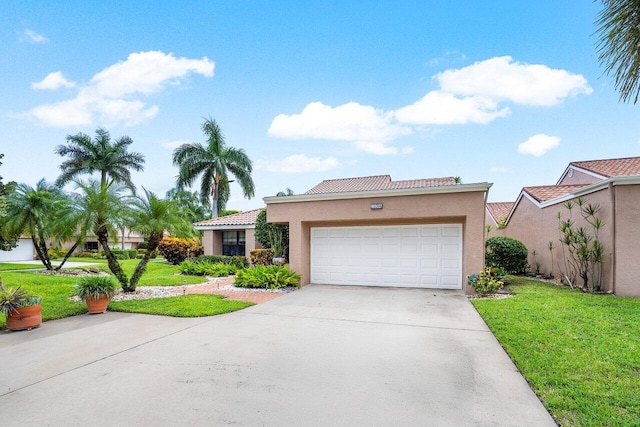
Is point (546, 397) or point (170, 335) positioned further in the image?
point (170, 335)

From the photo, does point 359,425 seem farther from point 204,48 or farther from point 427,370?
point 204,48

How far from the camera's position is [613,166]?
1539 cm

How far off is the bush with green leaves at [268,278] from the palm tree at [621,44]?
1039 cm

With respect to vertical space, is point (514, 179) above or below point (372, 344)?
above

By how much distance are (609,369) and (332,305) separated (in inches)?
230

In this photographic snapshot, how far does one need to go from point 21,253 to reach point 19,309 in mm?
31405

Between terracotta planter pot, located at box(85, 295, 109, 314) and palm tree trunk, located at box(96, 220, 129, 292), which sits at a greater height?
palm tree trunk, located at box(96, 220, 129, 292)

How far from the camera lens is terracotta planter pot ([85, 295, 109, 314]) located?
796cm

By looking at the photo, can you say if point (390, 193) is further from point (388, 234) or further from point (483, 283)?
point (483, 283)

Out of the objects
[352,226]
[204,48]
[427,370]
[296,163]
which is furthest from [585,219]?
[296,163]

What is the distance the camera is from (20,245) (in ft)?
95.7

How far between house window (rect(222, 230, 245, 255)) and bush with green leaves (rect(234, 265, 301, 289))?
7958mm

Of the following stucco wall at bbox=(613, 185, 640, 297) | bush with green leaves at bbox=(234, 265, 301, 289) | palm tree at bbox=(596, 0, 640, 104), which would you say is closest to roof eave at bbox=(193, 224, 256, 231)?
bush with green leaves at bbox=(234, 265, 301, 289)

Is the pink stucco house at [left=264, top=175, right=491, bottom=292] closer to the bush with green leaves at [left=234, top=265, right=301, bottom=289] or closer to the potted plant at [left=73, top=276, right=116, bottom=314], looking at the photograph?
the bush with green leaves at [left=234, top=265, right=301, bottom=289]
